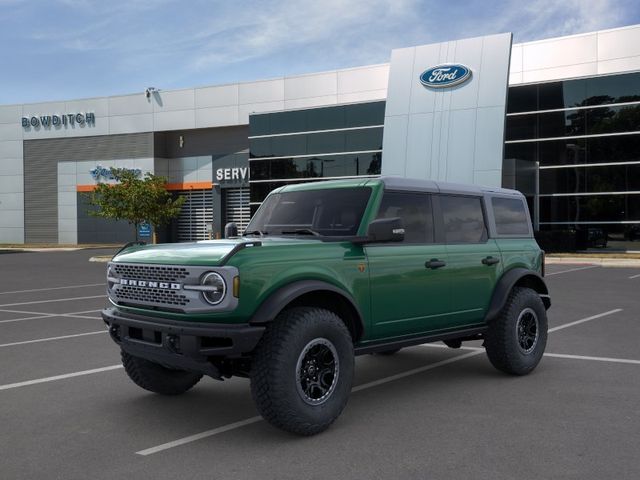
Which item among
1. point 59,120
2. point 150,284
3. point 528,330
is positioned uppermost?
point 59,120

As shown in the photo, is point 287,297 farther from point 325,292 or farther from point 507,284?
point 507,284

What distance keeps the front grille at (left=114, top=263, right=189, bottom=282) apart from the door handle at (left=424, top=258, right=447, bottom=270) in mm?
2184

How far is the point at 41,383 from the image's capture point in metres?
6.54

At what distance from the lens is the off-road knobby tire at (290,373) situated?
4590 mm

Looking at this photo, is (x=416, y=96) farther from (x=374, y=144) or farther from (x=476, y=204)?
(x=476, y=204)

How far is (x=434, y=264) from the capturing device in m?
5.93

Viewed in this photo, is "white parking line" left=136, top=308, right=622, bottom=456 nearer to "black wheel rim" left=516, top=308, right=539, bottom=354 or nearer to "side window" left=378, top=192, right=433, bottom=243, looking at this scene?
"black wheel rim" left=516, top=308, right=539, bottom=354

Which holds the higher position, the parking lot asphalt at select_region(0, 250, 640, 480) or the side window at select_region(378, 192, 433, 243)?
the side window at select_region(378, 192, 433, 243)

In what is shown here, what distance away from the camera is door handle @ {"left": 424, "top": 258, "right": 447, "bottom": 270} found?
588 centimetres

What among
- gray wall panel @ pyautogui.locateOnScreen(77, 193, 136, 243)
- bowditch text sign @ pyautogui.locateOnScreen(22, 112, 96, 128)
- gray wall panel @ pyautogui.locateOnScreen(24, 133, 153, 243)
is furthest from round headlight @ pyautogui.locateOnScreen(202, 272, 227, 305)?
bowditch text sign @ pyautogui.locateOnScreen(22, 112, 96, 128)

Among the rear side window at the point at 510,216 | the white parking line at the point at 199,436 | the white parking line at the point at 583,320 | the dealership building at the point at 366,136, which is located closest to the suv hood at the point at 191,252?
the white parking line at the point at 199,436

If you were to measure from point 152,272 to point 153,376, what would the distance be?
121 centimetres

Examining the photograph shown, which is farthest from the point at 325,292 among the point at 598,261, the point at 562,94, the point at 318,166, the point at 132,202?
the point at 318,166

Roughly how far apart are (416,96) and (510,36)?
4.91m
